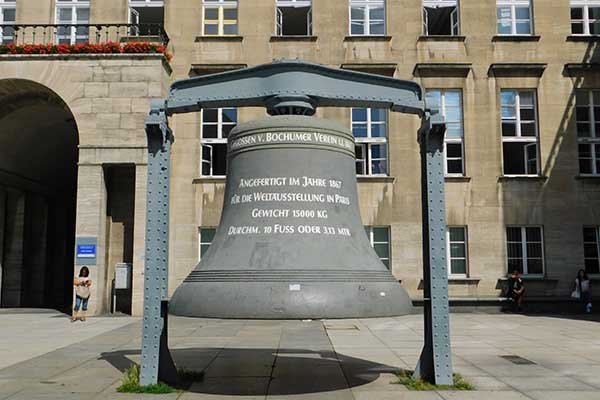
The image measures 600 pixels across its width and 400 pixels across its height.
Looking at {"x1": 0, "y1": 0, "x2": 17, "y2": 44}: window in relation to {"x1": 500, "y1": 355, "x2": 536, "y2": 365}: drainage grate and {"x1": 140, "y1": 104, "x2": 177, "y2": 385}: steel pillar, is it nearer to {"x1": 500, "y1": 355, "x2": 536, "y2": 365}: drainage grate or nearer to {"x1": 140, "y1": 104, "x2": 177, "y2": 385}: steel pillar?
{"x1": 140, "y1": 104, "x2": 177, "y2": 385}: steel pillar

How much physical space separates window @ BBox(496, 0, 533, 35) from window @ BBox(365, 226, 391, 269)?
338 inches

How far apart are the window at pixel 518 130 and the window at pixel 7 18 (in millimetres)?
18057

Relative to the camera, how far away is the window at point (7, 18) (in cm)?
2236

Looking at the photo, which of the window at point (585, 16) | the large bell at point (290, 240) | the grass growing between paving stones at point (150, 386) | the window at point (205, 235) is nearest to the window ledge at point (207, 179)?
the window at point (205, 235)

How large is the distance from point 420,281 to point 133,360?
1276 cm

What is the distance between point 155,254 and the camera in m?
7.22

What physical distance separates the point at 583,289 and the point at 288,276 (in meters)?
17.8

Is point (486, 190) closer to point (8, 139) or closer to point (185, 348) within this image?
point (185, 348)

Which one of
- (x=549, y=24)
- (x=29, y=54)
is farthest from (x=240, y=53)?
(x=549, y=24)

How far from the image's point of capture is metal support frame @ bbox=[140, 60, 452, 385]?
6.67m

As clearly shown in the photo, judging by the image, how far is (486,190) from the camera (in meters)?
Result: 21.3

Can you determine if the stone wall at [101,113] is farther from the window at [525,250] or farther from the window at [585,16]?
the window at [585,16]

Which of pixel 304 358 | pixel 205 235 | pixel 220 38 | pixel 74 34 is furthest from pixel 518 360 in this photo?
pixel 74 34

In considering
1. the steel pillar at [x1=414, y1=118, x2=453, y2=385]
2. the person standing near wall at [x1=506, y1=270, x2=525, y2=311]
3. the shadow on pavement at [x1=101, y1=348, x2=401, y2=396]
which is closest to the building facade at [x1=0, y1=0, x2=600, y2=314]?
the person standing near wall at [x1=506, y1=270, x2=525, y2=311]
